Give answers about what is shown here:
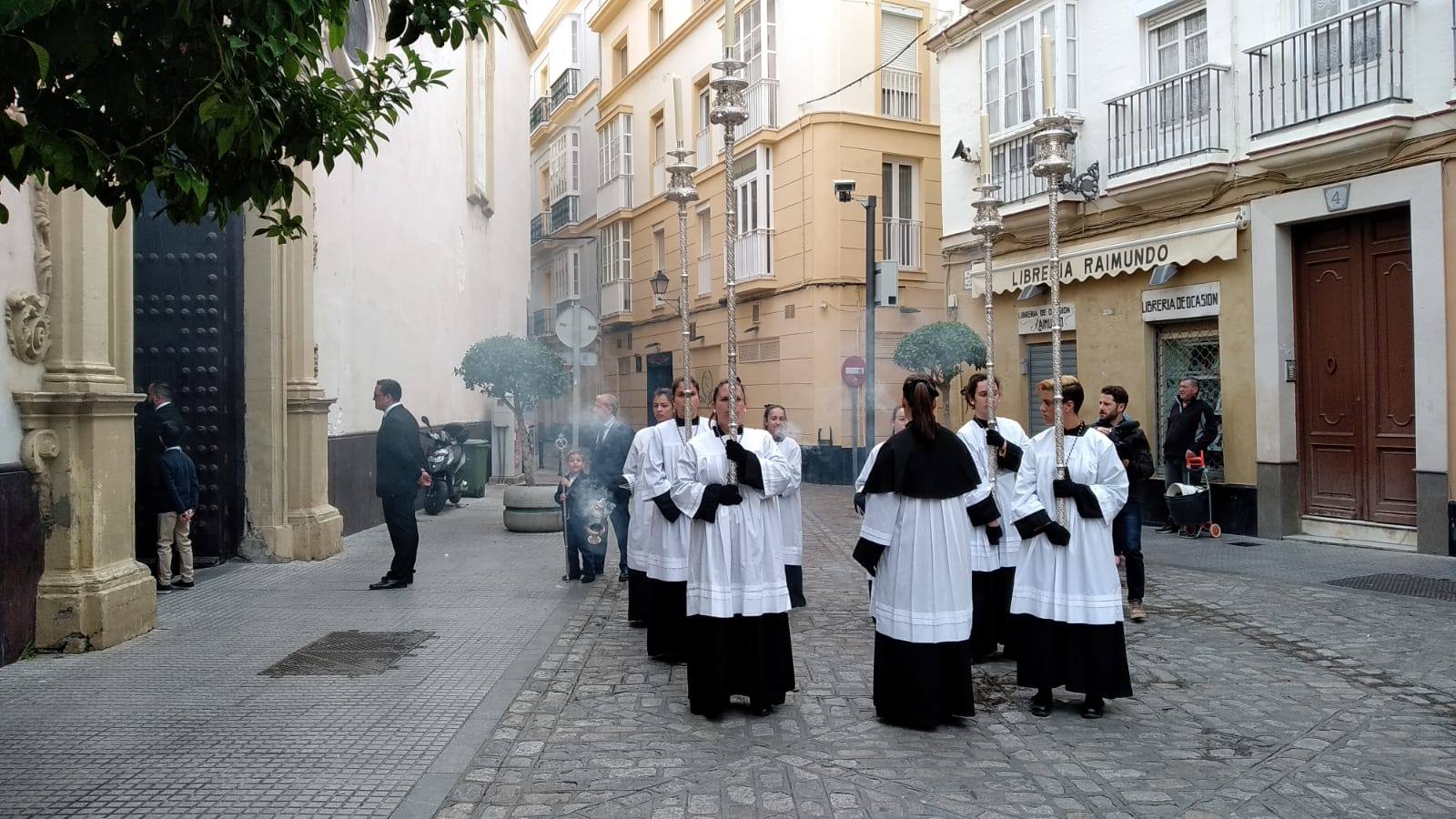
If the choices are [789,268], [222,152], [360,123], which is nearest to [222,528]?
[360,123]

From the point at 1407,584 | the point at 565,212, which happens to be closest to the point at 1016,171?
the point at 1407,584

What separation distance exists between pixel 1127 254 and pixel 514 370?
32.3 feet

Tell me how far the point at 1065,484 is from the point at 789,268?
18939 mm

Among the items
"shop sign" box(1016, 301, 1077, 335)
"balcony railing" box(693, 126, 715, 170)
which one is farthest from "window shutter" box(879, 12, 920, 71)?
"shop sign" box(1016, 301, 1077, 335)

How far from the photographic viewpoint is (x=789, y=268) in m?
24.9

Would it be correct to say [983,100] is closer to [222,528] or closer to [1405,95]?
[1405,95]

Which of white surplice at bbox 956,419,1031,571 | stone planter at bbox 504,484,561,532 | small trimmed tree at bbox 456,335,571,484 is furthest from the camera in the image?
small trimmed tree at bbox 456,335,571,484

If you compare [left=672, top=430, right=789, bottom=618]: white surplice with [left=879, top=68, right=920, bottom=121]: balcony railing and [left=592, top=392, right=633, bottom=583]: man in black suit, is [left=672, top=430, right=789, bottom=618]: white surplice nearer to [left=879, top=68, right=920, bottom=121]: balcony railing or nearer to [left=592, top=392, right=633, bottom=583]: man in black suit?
[left=592, top=392, right=633, bottom=583]: man in black suit

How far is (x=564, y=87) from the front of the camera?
136 ft

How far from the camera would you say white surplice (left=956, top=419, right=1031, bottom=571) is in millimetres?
7297

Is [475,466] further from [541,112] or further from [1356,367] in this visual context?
[541,112]

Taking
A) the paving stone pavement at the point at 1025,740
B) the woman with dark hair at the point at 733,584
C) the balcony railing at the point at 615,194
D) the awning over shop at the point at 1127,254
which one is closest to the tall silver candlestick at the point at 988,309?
the paving stone pavement at the point at 1025,740

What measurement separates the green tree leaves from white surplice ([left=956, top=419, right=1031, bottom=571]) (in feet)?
14.1

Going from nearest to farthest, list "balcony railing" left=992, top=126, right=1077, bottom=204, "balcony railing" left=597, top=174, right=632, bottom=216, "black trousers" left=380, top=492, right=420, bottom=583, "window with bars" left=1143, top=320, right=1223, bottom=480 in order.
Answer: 1. "black trousers" left=380, top=492, right=420, bottom=583
2. "window with bars" left=1143, top=320, right=1223, bottom=480
3. "balcony railing" left=992, top=126, right=1077, bottom=204
4. "balcony railing" left=597, top=174, right=632, bottom=216
